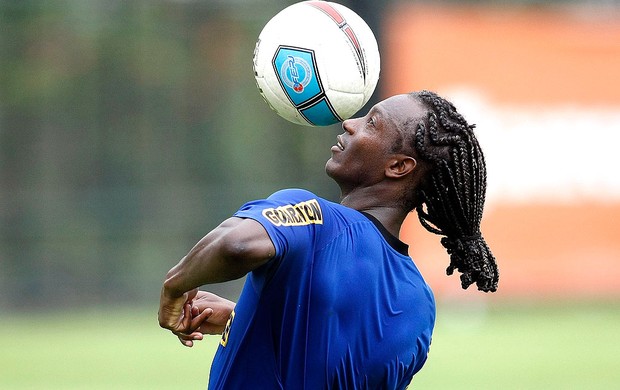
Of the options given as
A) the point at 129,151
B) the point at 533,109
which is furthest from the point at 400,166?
the point at 129,151

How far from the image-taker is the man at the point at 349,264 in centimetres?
418

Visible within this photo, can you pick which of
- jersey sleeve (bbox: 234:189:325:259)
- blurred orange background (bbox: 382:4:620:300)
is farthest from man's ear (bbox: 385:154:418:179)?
blurred orange background (bbox: 382:4:620:300)

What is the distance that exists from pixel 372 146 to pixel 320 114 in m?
0.69

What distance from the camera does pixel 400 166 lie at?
4.80m

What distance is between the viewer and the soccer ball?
17.5ft

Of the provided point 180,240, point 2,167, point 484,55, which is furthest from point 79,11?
point 484,55

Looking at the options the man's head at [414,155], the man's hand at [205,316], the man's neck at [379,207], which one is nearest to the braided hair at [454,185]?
the man's head at [414,155]

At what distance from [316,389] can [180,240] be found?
1351cm

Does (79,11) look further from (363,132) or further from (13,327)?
(363,132)

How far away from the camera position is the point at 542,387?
11703 millimetres

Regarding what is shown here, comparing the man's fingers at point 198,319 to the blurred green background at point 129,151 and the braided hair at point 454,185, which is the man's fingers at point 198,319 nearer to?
the braided hair at point 454,185

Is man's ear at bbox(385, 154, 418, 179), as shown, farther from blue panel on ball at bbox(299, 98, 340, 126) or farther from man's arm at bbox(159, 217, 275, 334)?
man's arm at bbox(159, 217, 275, 334)

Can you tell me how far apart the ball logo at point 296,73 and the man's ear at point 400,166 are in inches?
30.2

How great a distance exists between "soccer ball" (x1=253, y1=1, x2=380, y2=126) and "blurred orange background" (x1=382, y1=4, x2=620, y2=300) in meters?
11.5
